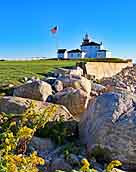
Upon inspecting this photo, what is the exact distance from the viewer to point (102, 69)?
33.1m

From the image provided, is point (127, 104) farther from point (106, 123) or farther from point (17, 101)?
point (17, 101)

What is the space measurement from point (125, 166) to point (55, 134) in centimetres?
187

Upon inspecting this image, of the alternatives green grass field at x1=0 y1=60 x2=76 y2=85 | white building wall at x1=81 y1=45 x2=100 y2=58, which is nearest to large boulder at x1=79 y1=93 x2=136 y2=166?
green grass field at x1=0 y1=60 x2=76 y2=85

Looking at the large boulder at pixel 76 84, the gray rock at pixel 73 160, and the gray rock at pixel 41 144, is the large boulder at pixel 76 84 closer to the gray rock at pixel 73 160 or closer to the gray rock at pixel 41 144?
the gray rock at pixel 41 144

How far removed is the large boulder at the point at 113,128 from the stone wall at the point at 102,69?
1935cm

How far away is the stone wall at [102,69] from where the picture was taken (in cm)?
2817

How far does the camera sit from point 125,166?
671 cm

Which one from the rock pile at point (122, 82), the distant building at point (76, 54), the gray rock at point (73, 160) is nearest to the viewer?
the gray rock at point (73, 160)

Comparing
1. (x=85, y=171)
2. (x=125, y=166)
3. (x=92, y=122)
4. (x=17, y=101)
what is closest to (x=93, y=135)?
A: (x=92, y=122)

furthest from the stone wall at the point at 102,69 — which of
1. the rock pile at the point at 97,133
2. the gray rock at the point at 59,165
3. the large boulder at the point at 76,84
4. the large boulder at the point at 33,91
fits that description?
the gray rock at the point at 59,165

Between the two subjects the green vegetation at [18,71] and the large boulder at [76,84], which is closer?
the large boulder at [76,84]

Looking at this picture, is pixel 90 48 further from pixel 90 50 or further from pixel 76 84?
pixel 76 84

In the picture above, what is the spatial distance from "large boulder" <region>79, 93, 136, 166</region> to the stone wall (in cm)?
1935

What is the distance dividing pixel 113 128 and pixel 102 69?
2637 cm
